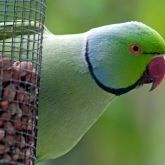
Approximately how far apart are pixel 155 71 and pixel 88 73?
0.42 m

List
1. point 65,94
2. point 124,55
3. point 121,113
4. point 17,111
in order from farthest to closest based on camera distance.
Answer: point 121,113
point 124,55
point 65,94
point 17,111

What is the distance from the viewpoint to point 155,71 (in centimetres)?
454

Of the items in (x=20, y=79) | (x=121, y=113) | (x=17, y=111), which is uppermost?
(x=20, y=79)

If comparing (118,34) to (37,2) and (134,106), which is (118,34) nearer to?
(37,2)

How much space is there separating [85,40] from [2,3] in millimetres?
580

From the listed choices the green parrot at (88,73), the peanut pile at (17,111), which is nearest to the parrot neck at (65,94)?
the green parrot at (88,73)

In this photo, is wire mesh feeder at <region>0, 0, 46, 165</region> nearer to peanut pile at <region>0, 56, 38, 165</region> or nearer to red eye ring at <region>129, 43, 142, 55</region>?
peanut pile at <region>0, 56, 38, 165</region>

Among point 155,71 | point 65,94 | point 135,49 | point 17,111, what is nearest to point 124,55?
point 135,49

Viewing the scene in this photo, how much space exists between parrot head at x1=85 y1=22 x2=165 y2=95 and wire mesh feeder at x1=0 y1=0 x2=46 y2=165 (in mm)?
361

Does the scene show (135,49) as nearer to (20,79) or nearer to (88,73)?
(88,73)

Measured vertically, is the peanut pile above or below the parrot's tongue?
below

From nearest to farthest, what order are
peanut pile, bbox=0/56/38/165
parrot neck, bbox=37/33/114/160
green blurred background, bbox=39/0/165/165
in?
peanut pile, bbox=0/56/38/165 < parrot neck, bbox=37/33/114/160 < green blurred background, bbox=39/0/165/165

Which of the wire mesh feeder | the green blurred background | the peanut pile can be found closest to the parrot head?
the wire mesh feeder

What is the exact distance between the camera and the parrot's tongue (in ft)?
14.7
